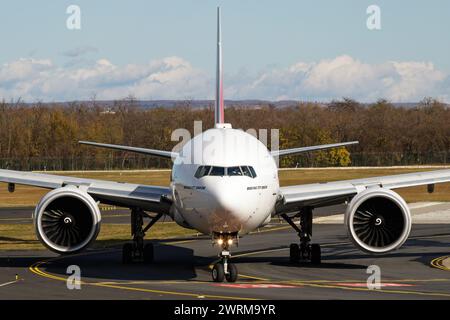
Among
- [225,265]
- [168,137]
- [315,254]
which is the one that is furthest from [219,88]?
[168,137]

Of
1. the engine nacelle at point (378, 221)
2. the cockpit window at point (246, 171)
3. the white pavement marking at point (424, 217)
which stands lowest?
the white pavement marking at point (424, 217)

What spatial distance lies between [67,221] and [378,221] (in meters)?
10.1

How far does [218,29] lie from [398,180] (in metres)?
8.61

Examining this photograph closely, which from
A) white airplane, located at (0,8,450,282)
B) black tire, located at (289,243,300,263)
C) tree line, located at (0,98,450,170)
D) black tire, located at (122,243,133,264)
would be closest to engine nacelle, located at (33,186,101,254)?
white airplane, located at (0,8,450,282)

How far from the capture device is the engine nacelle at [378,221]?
104ft

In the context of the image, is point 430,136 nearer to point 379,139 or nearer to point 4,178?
point 379,139

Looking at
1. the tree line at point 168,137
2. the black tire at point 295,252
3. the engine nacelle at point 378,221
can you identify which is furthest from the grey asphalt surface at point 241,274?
the tree line at point 168,137

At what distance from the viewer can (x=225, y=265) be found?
98.3 ft

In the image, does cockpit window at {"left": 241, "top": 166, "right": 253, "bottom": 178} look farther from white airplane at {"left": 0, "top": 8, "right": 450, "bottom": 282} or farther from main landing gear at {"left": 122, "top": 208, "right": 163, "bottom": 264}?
main landing gear at {"left": 122, "top": 208, "right": 163, "bottom": 264}

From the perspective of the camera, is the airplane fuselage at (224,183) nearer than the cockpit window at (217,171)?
Yes

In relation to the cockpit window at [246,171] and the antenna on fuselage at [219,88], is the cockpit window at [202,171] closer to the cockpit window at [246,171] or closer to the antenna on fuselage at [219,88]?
the cockpit window at [246,171]

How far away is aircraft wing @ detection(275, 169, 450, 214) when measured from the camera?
1308 inches

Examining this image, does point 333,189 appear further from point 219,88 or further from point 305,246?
point 219,88

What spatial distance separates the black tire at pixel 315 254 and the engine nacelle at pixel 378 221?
3558 mm
